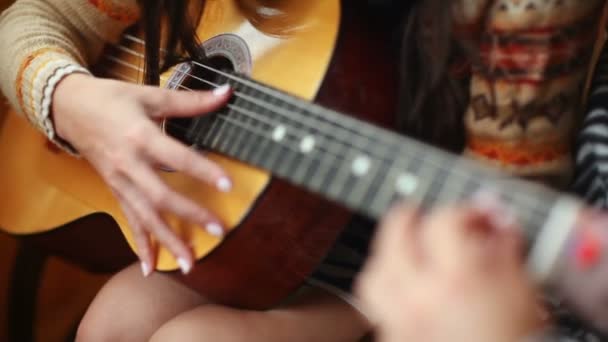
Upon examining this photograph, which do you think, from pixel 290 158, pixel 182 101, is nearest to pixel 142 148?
pixel 182 101

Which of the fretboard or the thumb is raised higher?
the fretboard

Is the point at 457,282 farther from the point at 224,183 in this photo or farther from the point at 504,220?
the point at 224,183

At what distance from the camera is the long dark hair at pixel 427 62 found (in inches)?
22.3

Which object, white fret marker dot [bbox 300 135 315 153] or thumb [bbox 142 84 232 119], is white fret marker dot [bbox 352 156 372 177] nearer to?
white fret marker dot [bbox 300 135 315 153]

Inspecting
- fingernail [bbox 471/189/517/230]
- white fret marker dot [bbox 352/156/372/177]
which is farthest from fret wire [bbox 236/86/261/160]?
fingernail [bbox 471/189/517/230]

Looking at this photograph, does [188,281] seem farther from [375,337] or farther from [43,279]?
[43,279]

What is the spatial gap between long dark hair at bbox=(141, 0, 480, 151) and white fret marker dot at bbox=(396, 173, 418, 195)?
17 cm

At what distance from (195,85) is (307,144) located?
0.24 metres

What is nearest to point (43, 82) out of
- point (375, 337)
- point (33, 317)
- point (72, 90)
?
point (72, 90)

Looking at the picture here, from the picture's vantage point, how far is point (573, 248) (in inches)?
14.4

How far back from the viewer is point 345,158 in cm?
47

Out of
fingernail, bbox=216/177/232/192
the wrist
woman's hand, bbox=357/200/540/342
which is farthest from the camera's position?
the wrist

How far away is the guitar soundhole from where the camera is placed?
606 millimetres

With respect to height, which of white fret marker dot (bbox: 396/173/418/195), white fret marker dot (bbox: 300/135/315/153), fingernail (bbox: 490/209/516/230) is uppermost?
fingernail (bbox: 490/209/516/230)
